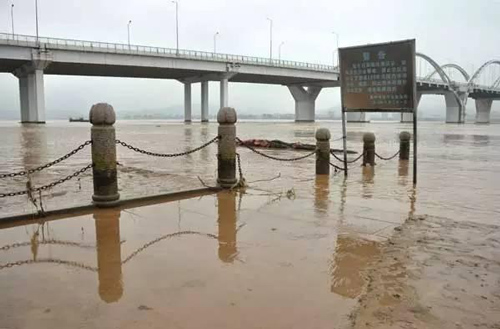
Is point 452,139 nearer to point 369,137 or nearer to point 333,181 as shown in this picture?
point 369,137

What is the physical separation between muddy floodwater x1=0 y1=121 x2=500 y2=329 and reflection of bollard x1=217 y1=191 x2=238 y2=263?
0.02 meters

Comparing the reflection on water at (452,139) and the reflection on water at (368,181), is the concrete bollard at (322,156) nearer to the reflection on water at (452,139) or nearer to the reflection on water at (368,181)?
the reflection on water at (368,181)

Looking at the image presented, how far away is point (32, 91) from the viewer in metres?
58.8

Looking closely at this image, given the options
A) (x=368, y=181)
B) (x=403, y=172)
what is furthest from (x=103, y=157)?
(x=403, y=172)

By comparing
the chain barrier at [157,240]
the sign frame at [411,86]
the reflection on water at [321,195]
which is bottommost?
the chain barrier at [157,240]

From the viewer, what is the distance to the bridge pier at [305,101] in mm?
101875

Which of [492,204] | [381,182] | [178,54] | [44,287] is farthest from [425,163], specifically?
[178,54]

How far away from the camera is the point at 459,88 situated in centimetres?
11056

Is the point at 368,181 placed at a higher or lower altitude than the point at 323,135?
lower

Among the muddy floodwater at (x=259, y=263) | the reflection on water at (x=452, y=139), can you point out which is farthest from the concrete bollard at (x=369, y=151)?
the reflection on water at (x=452, y=139)

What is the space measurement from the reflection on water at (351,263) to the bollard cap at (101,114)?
12.1 feet

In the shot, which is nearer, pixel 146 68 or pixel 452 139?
pixel 452 139

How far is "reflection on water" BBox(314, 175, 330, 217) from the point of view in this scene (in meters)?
6.47

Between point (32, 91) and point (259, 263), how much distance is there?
205 feet
